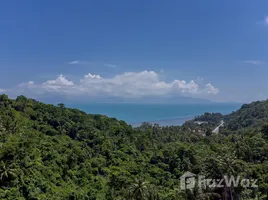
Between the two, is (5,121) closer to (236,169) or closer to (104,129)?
(104,129)

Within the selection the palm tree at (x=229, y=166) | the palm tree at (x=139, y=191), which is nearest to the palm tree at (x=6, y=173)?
the palm tree at (x=139, y=191)

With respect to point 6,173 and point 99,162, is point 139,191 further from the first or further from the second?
point 99,162

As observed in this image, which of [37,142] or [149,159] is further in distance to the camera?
[149,159]

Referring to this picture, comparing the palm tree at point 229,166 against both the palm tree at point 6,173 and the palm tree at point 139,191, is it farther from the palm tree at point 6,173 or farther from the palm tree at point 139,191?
the palm tree at point 6,173

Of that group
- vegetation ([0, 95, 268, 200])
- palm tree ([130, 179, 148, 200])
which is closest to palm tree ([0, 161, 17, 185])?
vegetation ([0, 95, 268, 200])

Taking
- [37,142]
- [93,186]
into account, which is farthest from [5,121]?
[93,186]

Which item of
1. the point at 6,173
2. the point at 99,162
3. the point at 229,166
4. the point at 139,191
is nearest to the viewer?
the point at 139,191

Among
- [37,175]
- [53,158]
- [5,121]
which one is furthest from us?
[5,121]

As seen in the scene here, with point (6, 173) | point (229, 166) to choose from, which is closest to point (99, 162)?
point (6, 173)
